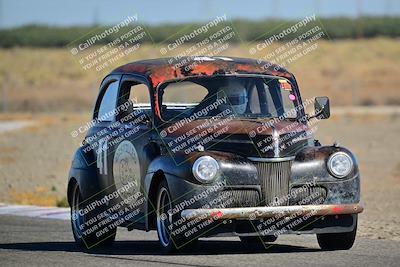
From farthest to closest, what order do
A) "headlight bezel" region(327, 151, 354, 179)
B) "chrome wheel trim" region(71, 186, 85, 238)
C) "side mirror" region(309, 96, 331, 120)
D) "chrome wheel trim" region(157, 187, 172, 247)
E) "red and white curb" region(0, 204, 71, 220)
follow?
1. "red and white curb" region(0, 204, 71, 220)
2. "chrome wheel trim" region(71, 186, 85, 238)
3. "side mirror" region(309, 96, 331, 120)
4. "headlight bezel" region(327, 151, 354, 179)
5. "chrome wheel trim" region(157, 187, 172, 247)

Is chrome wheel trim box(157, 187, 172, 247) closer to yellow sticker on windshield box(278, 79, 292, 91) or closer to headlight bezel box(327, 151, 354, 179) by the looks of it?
headlight bezel box(327, 151, 354, 179)

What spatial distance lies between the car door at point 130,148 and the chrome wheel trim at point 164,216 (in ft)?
1.28

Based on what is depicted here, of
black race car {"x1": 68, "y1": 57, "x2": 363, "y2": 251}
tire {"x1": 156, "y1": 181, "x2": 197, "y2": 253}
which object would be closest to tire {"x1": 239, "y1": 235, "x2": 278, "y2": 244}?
black race car {"x1": 68, "y1": 57, "x2": 363, "y2": 251}

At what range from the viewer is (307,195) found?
1063 cm

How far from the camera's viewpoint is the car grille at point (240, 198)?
34.3 feet

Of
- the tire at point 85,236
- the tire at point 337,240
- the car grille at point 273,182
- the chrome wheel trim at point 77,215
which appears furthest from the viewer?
the chrome wheel trim at point 77,215

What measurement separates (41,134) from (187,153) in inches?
1096

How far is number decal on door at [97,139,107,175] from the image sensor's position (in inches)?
480

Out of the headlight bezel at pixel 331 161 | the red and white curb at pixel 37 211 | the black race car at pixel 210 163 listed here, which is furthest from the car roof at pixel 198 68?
the red and white curb at pixel 37 211

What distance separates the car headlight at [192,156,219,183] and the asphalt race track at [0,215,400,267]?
73 centimetres

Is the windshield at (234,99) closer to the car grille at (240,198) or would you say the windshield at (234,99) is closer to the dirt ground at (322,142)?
the car grille at (240,198)

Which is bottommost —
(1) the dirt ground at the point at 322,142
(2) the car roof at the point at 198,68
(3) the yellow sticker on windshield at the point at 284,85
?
(1) the dirt ground at the point at 322,142

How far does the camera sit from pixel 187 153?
1062cm

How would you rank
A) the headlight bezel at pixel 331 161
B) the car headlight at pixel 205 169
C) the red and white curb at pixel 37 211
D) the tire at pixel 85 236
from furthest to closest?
the red and white curb at pixel 37 211, the tire at pixel 85 236, the headlight bezel at pixel 331 161, the car headlight at pixel 205 169
